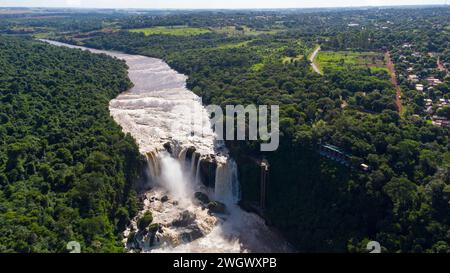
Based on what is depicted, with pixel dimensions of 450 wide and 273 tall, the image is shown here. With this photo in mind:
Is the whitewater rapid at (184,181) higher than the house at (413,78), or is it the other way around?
the house at (413,78)

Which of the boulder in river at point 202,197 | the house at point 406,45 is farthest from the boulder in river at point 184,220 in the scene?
the house at point 406,45

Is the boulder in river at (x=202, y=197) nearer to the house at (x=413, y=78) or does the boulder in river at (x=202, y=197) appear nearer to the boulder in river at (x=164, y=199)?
the boulder in river at (x=164, y=199)

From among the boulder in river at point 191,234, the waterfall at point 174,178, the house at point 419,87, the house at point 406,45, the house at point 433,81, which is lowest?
the boulder in river at point 191,234

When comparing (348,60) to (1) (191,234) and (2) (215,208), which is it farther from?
(1) (191,234)

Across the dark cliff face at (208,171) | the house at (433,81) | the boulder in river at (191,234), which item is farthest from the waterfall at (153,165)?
the house at (433,81)

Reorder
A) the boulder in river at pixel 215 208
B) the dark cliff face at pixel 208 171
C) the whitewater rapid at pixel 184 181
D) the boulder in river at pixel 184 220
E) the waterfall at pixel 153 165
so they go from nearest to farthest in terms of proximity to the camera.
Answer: the whitewater rapid at pixel 184 181 < the boulder in river at pixel 184 220 < the boulder in river at pixel 215 208 < the dark cliff face at pixel 208 171 < the waterfall at pixel 153 165

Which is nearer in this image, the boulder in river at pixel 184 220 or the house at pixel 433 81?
the boulder in river at pixel 184 220

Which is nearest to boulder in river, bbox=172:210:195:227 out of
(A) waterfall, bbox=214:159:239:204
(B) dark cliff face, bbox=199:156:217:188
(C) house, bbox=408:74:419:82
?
(A) waterfall, bbox=214:159:239:204

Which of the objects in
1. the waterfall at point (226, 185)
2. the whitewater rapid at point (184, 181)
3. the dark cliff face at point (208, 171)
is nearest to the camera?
the whitewater rapid at point (184, 181)
